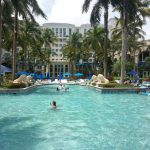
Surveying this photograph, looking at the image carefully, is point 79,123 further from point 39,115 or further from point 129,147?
point 129,147

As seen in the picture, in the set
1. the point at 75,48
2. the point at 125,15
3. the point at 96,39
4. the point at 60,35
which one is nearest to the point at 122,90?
the point at 125,15

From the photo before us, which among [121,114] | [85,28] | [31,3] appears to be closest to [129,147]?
[121,114]

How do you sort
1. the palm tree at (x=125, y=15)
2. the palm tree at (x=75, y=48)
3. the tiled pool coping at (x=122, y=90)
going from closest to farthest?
the tiled pool coping at (x=122, y=90) < the palm tree at (x=125, y=15) < the palm tree at (x=75, y=48)

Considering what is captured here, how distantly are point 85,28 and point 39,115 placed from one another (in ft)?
412

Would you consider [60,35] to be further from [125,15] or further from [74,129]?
[74,129]

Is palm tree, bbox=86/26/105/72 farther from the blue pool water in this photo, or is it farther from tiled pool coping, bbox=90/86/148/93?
the blue pool water

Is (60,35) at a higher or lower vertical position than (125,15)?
higher

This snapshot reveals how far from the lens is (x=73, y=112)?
20609 mm

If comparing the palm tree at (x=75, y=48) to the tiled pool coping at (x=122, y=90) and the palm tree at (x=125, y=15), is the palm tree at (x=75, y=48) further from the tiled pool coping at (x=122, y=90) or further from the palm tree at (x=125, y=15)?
the tiled pool coping at (x=122, y=90)

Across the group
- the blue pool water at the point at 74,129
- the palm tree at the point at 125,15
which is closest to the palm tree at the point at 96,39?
the palm tree at the point at 125,15

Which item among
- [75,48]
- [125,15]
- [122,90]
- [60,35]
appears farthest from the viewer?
[60,35]

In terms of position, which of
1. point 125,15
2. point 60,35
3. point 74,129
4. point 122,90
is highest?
point 60,35

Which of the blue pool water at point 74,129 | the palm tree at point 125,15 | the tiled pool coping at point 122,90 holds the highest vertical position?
the palm tree at point 125,15

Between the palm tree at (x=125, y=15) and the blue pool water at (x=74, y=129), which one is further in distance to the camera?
the palm tree at (x=125, y=15)
